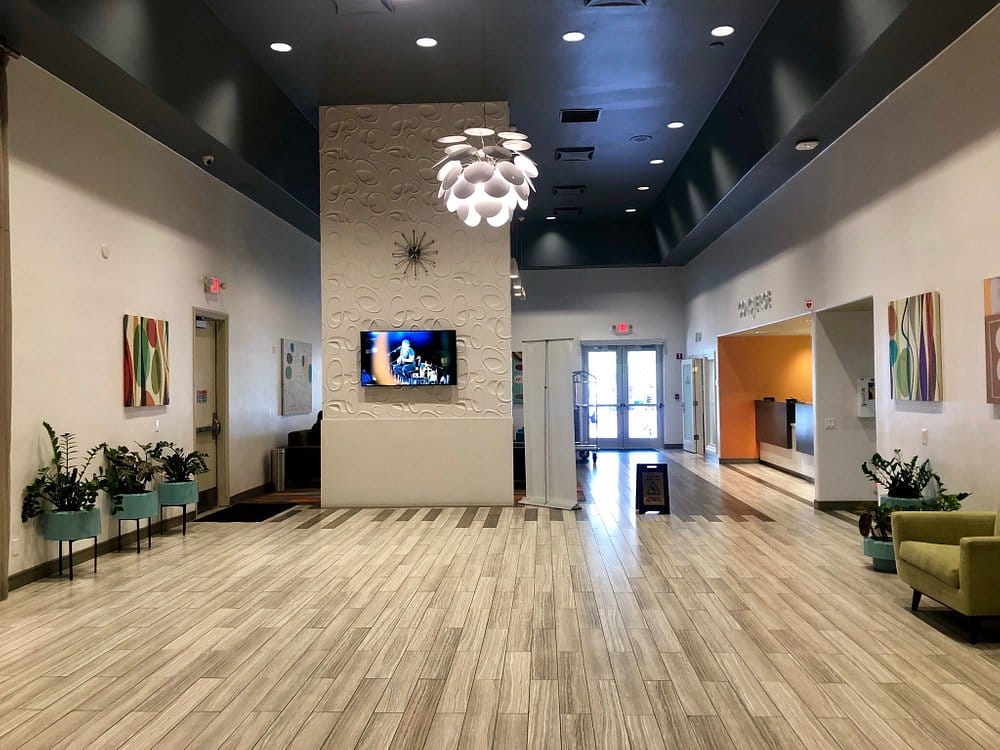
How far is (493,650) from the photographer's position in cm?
472

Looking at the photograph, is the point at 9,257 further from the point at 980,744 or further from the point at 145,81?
the point at 980,744

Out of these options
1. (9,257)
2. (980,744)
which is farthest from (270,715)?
(9,257)

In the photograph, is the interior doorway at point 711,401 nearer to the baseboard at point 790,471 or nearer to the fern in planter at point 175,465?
the baseboard at point 790,471

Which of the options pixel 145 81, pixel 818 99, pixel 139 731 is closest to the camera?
pixel 139 731

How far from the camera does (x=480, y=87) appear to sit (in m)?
9.81

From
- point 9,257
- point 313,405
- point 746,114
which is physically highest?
point 746,114

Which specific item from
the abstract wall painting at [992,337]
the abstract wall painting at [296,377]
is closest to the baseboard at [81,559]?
the abstract wall painting at [296,377]

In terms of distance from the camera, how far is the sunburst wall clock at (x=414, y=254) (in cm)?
1040

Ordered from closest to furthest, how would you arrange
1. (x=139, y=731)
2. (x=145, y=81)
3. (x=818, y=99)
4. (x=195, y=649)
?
1. (x=139, y=731)
2. (x=195, y=649)
3. (x=145, y=81)
4. (x=818, y=99)

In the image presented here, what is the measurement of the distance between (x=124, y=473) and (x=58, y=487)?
41.6 inches

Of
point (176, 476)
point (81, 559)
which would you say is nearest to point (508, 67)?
point (176, 476)

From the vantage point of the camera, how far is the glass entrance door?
19.2 meters

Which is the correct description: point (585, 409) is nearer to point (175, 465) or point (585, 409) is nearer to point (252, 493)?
point (252, 493)

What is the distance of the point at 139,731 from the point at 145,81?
5440 millimetres
